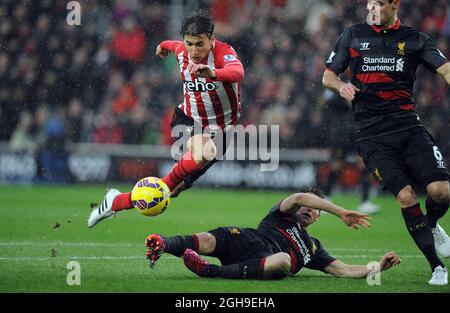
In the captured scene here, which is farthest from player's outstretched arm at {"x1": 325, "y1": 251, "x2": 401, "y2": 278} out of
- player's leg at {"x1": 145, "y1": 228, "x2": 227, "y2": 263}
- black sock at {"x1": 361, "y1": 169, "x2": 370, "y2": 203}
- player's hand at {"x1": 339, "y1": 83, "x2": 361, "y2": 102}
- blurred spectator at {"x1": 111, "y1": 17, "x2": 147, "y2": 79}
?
blurred spectator at {"x1": 111, "y1": 17, "x2": 147, "y2": 79}

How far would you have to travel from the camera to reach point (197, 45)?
27.8ft

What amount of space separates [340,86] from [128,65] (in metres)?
12.3

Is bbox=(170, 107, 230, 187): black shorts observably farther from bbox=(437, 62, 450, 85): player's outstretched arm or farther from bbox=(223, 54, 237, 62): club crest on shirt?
bbox=(437, 62, 450, 85): player's outstretched arm

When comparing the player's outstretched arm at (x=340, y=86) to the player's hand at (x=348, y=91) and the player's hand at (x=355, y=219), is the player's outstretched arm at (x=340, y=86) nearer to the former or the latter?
the player's hand at (x=348, y=91)

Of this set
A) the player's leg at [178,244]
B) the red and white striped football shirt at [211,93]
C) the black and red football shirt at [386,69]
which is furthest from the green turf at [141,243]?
the red and white striped football shirt at [211,93]

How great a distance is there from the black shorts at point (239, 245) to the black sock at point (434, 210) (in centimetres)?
146

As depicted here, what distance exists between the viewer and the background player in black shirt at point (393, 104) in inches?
295

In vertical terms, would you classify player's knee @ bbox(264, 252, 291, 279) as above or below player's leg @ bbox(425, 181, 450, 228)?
below

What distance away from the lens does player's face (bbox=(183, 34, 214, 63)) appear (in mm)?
8445

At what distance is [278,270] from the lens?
7.43m

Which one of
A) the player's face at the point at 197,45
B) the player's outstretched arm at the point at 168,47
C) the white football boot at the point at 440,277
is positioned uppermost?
the player's outstretched arm at the point at 168,47

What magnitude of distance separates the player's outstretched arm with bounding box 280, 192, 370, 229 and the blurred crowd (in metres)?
11.1

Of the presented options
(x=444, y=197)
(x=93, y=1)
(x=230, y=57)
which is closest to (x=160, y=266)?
(x=230, y=57)

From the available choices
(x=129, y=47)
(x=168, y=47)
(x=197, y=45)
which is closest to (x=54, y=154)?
(x=129, y=47)
